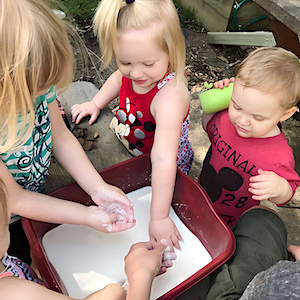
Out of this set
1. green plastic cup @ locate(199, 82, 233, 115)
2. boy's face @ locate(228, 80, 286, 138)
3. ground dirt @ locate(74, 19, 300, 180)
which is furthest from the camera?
ground dirt @ locate(74, 19, 300, 180)

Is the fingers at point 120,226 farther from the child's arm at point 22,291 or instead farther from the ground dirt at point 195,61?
the ground dirt at point 195,61

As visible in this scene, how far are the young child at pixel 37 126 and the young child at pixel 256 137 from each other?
1.50 feet

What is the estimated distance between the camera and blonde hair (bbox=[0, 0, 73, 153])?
58 cm

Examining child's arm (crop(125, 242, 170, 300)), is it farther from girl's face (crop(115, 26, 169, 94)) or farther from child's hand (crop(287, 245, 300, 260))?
girl's face (crop(115, 26, 169, 94))

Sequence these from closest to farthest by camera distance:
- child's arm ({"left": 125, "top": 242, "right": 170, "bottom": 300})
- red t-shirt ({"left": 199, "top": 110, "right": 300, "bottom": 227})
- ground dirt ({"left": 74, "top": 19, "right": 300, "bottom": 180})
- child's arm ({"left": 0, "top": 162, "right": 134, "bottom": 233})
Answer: child's arm ({"left": 125, "top": 242, "right": 170, "bottom": 300}) < child's arm ({"left": 0, "top": 162, "right": 134, "bottom": 233}) < red t-shirt ({"left": 199, "top": 110, "right": 300, "bottom": 227}) < ground dirt ({"left": 74, "top": 19, "right": 300, "bottom": 180})

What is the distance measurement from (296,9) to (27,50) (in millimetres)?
1366

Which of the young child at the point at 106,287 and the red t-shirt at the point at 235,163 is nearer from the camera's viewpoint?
the young child at the point at 106,287

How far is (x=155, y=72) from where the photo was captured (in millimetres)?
952

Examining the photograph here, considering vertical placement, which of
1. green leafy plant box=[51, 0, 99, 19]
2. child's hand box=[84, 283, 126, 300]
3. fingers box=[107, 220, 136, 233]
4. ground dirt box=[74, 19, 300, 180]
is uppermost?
child's hand box=[84, 283, 126, 300]

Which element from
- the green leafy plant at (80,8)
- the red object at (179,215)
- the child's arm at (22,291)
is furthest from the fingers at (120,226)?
the green leafy plant at (80,8)

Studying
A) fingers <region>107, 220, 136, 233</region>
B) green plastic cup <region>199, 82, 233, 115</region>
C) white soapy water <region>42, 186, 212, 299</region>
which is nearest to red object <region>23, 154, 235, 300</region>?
white soapy water <region>42, 186, 212, 299</region>

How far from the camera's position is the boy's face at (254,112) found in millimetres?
910

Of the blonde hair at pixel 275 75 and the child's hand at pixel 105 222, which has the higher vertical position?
the blonde hair at pixel 275 75

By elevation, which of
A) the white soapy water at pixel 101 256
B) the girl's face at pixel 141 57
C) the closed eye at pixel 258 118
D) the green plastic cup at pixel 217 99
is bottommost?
the white soapy water at pixel 101 256
